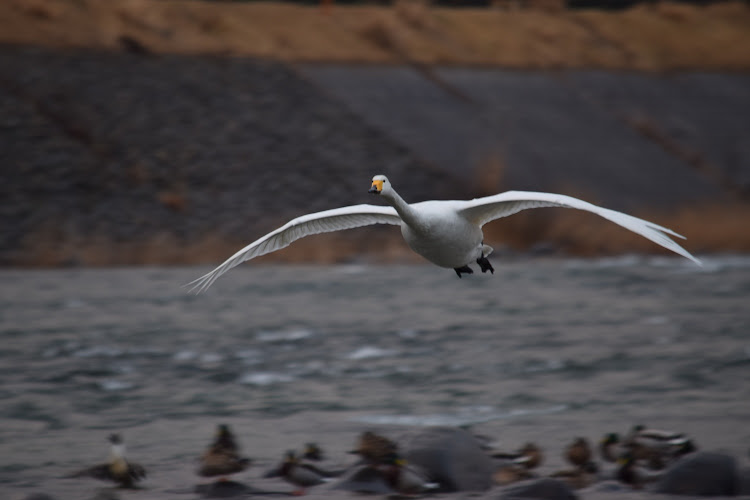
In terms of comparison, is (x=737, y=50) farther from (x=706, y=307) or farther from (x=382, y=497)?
(x=382, y=497)

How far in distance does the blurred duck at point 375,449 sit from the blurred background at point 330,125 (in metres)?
19.5

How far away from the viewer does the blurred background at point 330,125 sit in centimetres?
3241

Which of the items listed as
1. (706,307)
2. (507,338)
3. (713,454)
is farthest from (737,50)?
(713,454)

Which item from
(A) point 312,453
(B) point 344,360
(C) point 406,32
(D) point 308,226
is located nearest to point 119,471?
(A) point 312,453

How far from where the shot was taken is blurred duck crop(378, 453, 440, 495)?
11820mm

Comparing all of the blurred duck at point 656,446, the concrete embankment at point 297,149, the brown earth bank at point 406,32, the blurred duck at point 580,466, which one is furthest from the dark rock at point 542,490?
the brown earth bank at point 406,32

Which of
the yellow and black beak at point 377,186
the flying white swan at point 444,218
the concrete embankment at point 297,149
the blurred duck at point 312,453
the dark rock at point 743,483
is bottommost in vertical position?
the dark rock at point 743,483

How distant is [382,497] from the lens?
11680mm

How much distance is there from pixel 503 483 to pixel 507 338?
971cm

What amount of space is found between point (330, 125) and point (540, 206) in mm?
28024

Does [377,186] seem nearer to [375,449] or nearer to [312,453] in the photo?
[375,449]

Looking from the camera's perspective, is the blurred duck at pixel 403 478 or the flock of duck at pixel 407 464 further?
the flock of duck at pixel 407 464

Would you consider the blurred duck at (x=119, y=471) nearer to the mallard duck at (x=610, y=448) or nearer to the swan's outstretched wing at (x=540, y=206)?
the swan's outstretched wing at (x=540, y=206)

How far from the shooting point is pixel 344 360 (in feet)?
65.6
